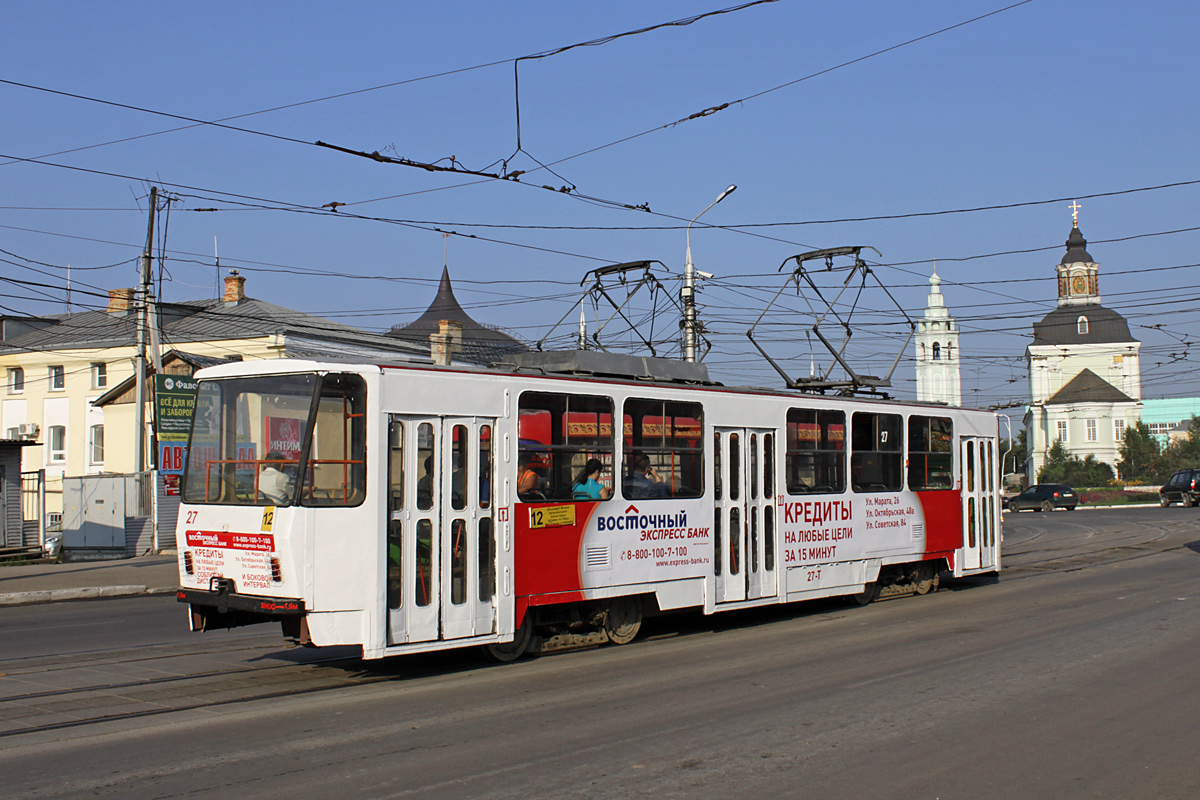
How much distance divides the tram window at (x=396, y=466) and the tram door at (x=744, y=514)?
4232 mm

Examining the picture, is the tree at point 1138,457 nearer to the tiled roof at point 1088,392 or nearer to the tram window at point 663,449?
the tiled roof at point 1088,392

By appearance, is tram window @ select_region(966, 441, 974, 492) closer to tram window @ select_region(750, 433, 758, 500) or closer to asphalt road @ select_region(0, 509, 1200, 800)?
asphalt road @ select_region(0, 509, 1200, 800)

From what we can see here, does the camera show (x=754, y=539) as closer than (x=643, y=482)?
No

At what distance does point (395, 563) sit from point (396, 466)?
83 centimetres

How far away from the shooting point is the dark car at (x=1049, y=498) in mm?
52969

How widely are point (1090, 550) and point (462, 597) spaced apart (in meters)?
19.5


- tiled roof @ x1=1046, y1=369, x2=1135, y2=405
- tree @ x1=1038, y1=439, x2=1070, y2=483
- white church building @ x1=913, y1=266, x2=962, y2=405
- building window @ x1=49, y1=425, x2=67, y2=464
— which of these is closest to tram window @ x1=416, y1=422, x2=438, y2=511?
building window @ x1=49, y1=425, x2=67, y2=464

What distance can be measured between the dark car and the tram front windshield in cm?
5063

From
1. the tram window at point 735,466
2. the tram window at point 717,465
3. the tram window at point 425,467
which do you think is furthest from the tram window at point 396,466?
the tram window at point 735,466

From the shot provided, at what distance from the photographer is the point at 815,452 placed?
13.6m

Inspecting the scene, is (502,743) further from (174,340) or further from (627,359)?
(174,340)

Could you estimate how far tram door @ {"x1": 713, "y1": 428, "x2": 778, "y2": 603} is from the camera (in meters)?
12.2

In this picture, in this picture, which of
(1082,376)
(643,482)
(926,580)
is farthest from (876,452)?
(1082,376)

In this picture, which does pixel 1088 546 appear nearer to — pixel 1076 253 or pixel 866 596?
pixel 866 596
